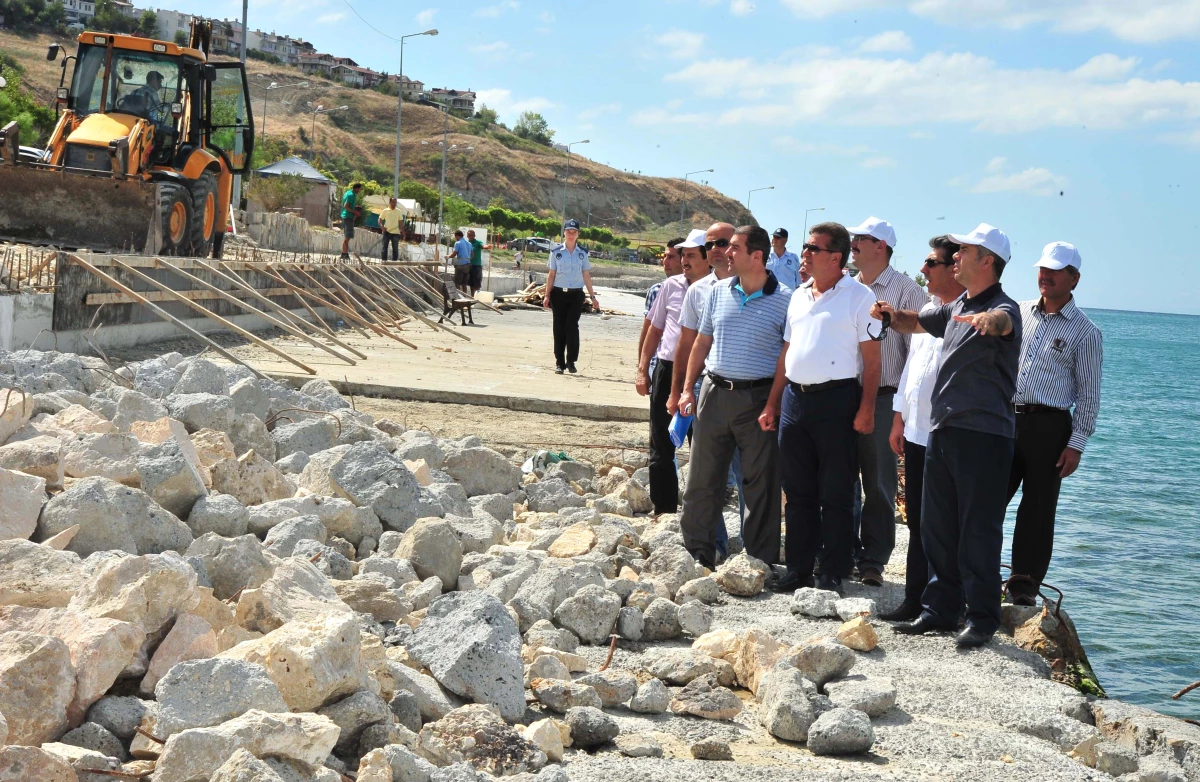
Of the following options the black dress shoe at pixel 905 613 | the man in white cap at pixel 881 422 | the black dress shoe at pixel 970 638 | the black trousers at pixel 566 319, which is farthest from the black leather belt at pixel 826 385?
the black trousers at pixel 566 319

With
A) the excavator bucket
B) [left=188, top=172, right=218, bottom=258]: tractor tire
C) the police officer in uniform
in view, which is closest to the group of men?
the police officer in uniform

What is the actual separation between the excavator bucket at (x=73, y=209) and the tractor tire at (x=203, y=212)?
4.53 ft

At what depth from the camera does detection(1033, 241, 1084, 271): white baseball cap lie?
223 inches

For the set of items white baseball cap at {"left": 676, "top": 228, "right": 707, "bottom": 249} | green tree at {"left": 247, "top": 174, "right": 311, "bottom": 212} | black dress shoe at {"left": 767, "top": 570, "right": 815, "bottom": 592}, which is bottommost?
black dress shoe at {"left": 767, "top": 570, "right": 815, "bottom": 592}

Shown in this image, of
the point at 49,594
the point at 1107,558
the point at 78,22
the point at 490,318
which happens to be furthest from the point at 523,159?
the point at 49,594

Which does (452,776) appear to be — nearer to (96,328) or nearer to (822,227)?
(822,227)

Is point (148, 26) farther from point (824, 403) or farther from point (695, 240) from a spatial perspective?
point (824, 403)

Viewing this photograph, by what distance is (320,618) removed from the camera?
3592 mm

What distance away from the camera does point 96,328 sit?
10844mm

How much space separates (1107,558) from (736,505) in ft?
23.9

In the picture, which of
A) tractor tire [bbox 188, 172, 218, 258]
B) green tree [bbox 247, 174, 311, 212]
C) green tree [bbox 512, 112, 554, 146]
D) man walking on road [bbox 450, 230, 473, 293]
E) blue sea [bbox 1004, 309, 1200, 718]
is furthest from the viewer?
green tree [bbox 512, 112, 554, 146]

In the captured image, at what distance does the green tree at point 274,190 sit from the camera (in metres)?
42.2

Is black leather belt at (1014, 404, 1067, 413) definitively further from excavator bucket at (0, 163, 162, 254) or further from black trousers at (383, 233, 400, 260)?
black trousers at (383, 233, 400, 260)

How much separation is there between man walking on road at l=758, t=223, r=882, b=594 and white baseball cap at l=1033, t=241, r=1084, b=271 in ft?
2.89
